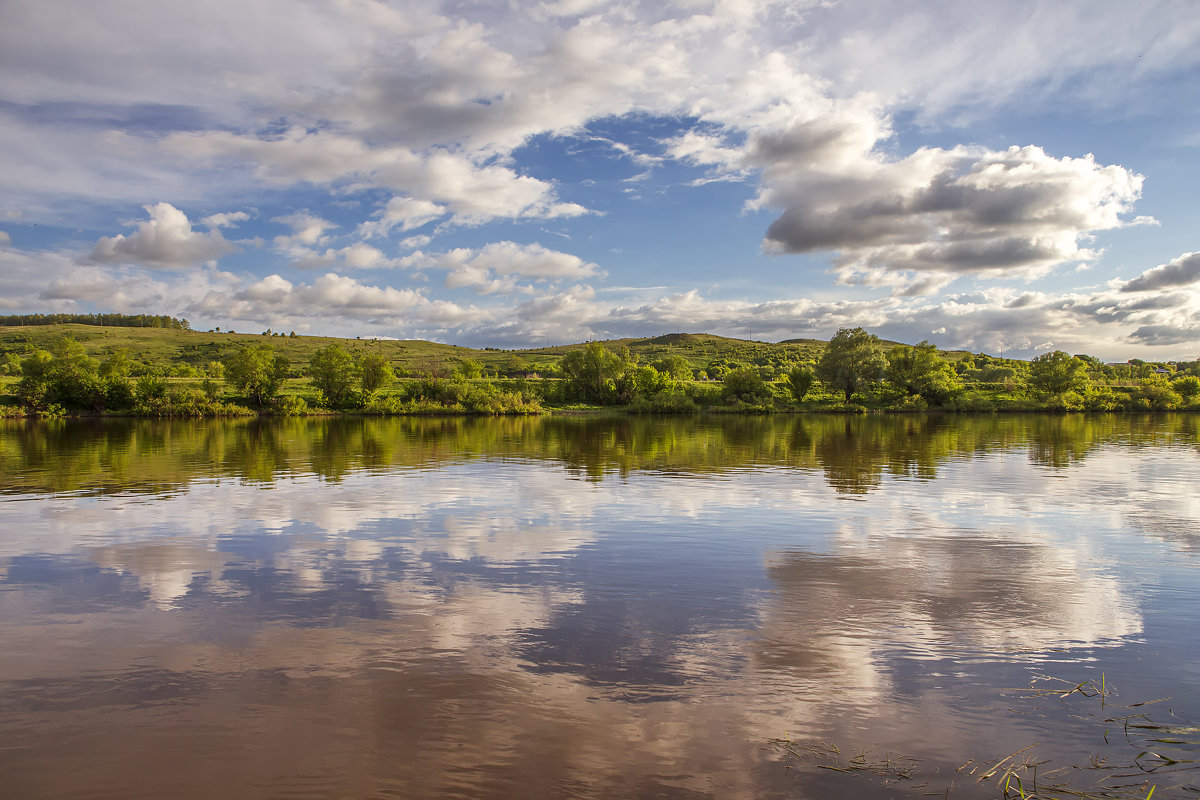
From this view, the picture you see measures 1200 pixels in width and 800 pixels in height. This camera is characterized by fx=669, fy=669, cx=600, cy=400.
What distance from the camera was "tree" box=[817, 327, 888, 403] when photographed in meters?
94.0

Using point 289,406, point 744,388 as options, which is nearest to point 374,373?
point 289,406

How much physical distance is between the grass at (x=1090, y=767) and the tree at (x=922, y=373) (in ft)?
316

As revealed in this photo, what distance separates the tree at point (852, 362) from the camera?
9400cm

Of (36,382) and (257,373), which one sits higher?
(257,373)

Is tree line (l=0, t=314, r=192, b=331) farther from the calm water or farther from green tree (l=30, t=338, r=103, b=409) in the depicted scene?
the calm water

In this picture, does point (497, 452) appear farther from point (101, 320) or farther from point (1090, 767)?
point (101, 320)

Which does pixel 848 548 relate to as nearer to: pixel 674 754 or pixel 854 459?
pixel 674 754

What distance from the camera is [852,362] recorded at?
310ft

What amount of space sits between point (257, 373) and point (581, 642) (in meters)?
83.0

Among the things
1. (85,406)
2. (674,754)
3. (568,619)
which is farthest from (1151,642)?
(85,406)

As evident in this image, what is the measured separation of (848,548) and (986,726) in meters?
7.22

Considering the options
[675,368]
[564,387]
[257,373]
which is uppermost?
[675,368]

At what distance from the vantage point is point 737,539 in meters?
14.3

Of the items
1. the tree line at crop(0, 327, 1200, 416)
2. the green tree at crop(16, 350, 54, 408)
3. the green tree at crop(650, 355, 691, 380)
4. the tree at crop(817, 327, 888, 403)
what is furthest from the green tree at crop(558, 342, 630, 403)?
the green tree at crop(16, 350, 54, 408)
